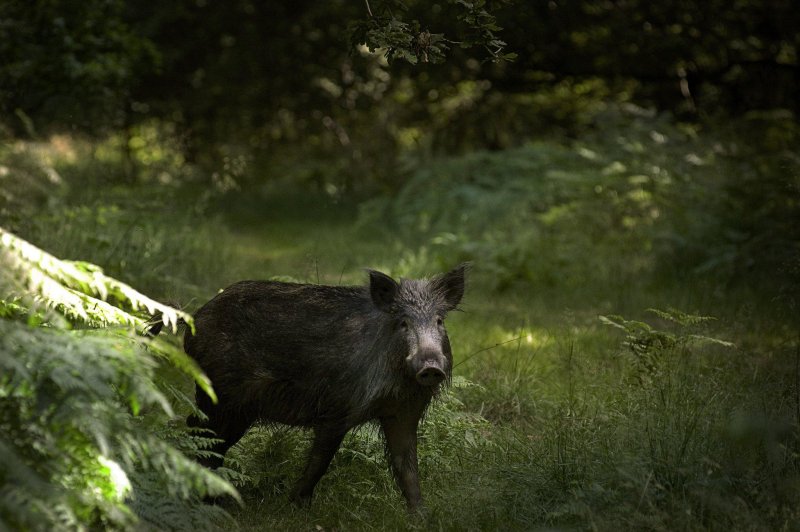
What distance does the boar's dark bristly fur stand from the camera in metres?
5.26

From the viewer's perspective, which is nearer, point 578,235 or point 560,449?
point 560,449

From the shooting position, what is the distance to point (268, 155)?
58.6ft

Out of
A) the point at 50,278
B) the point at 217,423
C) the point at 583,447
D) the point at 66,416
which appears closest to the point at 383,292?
the point at 217,423

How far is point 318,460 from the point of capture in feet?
17.3

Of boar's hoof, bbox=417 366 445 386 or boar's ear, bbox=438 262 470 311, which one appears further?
boar's ear, bbox=438 262 470 311

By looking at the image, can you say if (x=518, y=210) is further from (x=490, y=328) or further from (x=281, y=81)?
(x=281, y=81)

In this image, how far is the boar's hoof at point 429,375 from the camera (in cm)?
489

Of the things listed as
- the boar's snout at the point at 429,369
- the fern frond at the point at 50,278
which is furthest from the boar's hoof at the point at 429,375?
the fern frond at the point at 50,278

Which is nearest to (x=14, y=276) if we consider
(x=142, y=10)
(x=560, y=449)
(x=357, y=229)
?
(x=560, y=449)

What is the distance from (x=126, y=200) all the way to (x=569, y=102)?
30.9 ft

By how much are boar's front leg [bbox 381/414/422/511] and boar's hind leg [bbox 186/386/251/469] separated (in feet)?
2.76

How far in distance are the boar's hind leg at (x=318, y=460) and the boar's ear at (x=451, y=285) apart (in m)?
0.95

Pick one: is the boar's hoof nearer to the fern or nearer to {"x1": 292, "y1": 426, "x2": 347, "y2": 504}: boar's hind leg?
{"x1": 292, "y1": 426, "x2": 347, "y2": 504}: boar's hind leg

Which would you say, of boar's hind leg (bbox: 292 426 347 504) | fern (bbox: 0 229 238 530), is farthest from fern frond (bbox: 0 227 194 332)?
boar's hind leg (bbox: 292 426 347 504)
